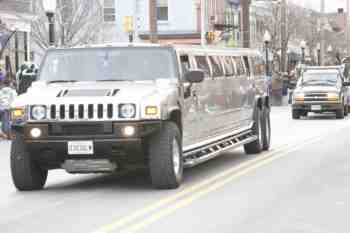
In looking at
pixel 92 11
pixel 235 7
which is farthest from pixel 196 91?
pixel 235 7

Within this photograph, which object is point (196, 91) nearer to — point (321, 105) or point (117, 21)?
point (321, 105)

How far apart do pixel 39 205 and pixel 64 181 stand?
8.57ft

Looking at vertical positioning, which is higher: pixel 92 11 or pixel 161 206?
pixel 92 11

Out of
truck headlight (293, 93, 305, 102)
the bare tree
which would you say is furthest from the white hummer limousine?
the bare tree

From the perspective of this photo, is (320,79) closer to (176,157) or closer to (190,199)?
(176,157)

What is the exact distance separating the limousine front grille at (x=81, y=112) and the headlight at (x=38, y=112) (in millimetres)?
76

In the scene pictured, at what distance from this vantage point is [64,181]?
13.3m

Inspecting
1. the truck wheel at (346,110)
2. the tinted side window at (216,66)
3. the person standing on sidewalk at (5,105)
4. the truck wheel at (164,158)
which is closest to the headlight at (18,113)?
the truck wheel at (164,158)

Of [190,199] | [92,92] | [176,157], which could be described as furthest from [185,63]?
[190,199]

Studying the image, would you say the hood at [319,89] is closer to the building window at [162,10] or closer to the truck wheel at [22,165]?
the truck wheel at [22,165]

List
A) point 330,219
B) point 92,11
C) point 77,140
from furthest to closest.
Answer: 1. point 92,11
2. point 77,140
3. point 330,219

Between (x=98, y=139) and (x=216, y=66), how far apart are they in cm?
402

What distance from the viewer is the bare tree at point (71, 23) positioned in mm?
45344

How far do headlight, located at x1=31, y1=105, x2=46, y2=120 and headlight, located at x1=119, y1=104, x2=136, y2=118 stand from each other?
1.03 metres
